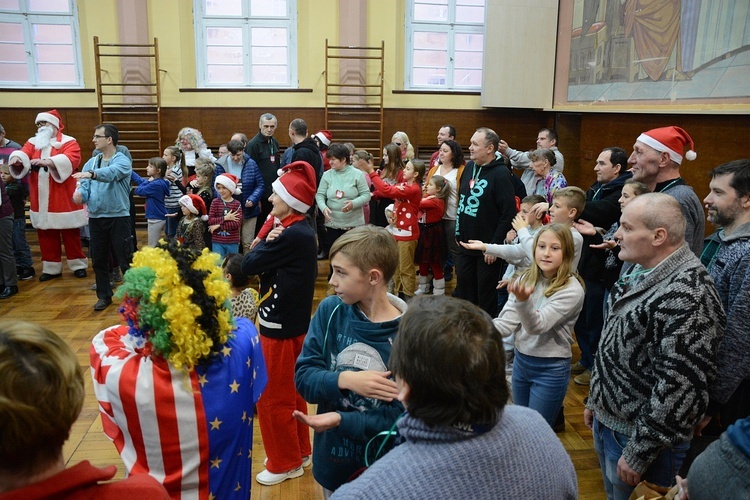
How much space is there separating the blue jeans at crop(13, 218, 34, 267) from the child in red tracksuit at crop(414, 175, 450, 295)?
13.5 feet

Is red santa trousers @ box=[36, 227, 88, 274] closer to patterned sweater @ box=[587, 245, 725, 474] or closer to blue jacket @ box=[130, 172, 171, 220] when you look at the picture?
blue jacket @ box=[130, 172, 171, 220]

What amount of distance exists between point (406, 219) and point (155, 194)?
8.06 feet

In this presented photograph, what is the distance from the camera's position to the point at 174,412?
1441 millimetres

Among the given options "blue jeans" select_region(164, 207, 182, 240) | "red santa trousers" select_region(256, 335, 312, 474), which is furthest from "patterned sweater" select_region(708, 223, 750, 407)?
"blue jeans" select_region(164, 207, 182, 240)

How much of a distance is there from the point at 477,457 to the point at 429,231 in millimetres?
4350

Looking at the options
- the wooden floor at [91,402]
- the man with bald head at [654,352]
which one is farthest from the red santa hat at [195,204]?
the man with bald head at [654,352]

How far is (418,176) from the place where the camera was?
5.48 metres

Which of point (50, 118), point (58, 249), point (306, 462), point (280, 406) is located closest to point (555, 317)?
point (280, 406)

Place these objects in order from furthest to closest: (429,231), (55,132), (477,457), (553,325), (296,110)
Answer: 1. (296,110)
2. (55,132)
3. (429,231)
4. (553,325)
5. (477,457)

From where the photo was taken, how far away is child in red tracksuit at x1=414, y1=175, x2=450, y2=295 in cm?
515

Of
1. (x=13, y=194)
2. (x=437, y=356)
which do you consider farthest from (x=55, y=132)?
(x=437, y=356)

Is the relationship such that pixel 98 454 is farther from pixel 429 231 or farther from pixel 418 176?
pixel 418 176

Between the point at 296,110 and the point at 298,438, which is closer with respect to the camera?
the point at 298,438

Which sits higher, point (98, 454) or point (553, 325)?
point (553, 325)
